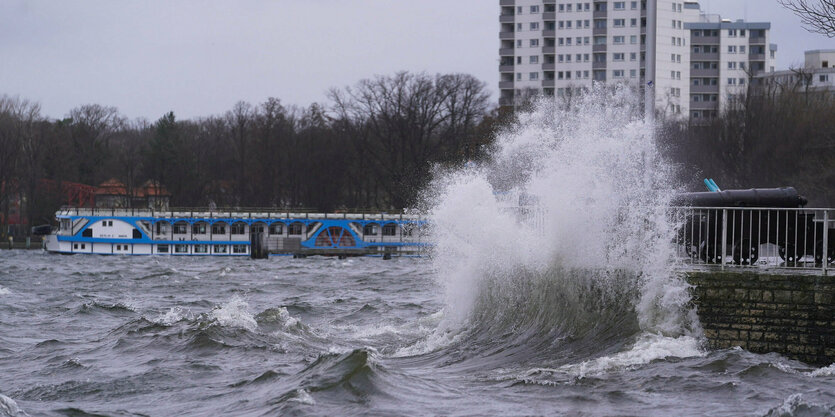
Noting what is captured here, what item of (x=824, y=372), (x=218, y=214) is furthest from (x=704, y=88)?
(x=824, y=372)

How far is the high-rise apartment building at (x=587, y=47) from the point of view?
117625 mm

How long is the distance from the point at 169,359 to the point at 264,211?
224 feet

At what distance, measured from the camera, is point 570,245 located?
18.3 metres

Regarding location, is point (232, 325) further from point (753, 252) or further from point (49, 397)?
point (753, 252)

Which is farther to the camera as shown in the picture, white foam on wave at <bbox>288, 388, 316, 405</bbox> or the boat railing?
the boat railing

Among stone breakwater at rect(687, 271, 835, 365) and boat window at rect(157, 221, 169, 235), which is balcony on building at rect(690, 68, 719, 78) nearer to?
boat window at rect(157, 221, 169, 235)

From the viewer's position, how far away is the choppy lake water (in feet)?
41.0

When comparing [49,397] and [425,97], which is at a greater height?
[425,97]

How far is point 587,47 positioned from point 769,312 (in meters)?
107

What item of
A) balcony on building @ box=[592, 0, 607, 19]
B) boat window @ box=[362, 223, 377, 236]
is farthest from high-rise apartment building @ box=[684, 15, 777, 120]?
boat window @ box=[362, 223, 377, 236]

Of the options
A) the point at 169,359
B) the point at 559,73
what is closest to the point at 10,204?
the point at 559,73

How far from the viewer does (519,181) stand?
90.9ft

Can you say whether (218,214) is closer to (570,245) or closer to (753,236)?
(570,245)

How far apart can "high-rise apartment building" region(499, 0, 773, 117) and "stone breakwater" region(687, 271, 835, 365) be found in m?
99.4
